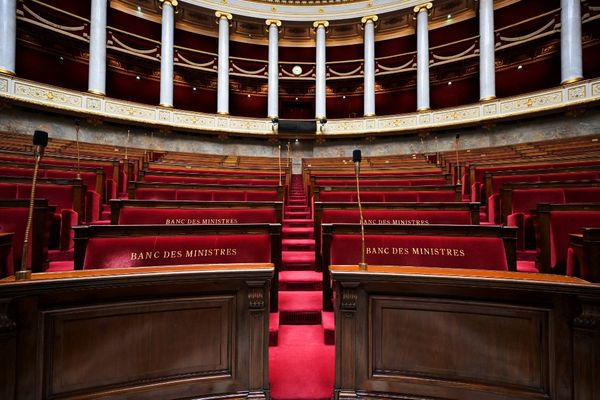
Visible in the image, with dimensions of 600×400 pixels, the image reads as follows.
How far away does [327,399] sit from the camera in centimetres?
122

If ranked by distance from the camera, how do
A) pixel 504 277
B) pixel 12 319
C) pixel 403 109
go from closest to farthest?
pixel 12 319
pixel 504 277
pixel 403 109

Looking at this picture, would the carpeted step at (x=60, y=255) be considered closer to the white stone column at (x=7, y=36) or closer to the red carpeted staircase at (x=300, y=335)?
the red carpeted staircase at (x=300, y=335)

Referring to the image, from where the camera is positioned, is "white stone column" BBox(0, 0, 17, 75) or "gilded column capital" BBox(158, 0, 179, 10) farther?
"gilded column capital" BBox(158, 0, 179, 10)

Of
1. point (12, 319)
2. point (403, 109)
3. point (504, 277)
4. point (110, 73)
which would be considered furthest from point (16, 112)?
point (403, 109)

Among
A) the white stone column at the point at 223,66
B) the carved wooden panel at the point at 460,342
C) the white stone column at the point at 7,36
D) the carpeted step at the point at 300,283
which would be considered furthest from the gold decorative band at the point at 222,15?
the carved wooden panel at the point at 460,342

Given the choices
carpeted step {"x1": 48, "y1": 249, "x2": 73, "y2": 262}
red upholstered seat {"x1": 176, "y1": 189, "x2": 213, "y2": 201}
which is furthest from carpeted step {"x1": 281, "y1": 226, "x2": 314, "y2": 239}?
carpeted step {"x1": 48, "y1": 249, "x2": 73, "y2": 262}

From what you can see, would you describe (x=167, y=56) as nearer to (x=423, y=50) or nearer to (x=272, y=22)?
(x=272, y=22)

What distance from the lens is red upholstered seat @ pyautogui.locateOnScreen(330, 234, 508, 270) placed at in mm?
1696

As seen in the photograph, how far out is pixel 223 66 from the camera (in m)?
8.95

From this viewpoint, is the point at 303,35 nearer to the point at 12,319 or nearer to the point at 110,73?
the point at 110,73

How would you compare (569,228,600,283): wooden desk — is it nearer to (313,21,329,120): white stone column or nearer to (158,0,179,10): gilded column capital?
(313,21,329,120): white stone column

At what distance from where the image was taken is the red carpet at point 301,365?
1258mm

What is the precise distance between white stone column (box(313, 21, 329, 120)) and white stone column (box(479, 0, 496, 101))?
3857mm

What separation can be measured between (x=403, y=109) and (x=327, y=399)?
32.9ft
